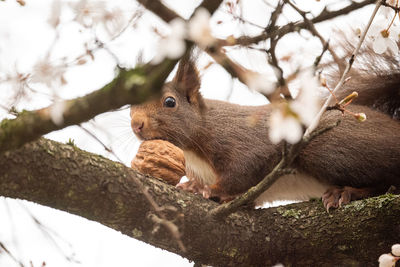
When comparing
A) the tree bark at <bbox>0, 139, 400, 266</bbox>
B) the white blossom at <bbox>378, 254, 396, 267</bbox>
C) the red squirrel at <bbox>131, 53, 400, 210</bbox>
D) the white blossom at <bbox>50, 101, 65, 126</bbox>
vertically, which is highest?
the red squirrel at <bbox>131, 53, 400, 210</bbox>

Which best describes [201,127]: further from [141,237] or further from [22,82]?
[22,82]

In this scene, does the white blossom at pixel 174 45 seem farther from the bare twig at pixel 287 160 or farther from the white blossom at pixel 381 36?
the white blossom at pixel 381 36

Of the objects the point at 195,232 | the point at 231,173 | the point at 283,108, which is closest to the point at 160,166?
the point at 195,232

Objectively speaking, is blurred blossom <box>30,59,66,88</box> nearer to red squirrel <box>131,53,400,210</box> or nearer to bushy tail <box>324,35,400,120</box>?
Answer: red squirrel <box>131,53,400,210</box>

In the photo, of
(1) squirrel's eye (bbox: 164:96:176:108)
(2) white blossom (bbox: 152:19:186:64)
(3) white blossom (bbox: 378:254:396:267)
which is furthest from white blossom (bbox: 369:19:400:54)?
(1) squirrel's eye (bbox: 164:96:176:108)

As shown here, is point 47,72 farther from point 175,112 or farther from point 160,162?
point 175,112

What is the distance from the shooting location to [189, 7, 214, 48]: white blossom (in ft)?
3.09

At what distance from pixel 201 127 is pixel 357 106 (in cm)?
87

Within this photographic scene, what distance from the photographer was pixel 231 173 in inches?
108

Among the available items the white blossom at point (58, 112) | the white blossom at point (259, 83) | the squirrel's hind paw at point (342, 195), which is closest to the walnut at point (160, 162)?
Answer: the squirrel's hind paw at point (342, 195)

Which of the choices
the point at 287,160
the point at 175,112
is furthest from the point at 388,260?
the point at 175,112

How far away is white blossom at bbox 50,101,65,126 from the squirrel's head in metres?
1.44

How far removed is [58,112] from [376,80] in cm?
226

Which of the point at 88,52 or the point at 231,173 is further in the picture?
the point at 231,173
